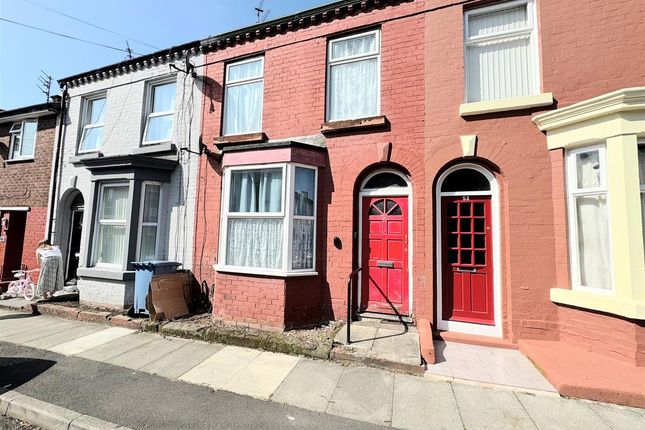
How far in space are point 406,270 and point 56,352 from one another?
6.01 metres

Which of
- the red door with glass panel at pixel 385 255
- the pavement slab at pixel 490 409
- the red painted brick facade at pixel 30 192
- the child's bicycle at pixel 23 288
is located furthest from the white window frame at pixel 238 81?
the child's bicycle at pixel 23 288

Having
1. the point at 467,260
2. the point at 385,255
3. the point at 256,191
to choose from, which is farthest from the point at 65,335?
the point at 467,260

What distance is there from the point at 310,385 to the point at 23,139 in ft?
42.0

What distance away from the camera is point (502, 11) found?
555 cm

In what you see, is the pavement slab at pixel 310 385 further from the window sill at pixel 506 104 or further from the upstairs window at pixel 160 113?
the upstairs window at pixel 160 113

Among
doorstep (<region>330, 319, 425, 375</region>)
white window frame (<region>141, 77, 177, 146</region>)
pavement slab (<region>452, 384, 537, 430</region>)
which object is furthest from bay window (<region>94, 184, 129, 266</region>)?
pavement slab (<region>452, 384, 537, 430</region>)

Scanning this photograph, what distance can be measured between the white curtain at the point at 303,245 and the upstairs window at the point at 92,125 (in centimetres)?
710

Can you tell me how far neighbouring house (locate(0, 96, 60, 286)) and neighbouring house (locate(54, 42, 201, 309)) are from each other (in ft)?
3.50

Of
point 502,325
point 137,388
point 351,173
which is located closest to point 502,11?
point 351,173

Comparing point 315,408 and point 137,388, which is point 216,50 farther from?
point 315,408

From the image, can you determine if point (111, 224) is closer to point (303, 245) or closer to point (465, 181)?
point (303, 245)

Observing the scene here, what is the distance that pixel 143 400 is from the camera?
3.59 m

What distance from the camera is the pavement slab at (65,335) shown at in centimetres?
529

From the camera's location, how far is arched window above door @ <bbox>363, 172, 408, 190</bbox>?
5945mm
